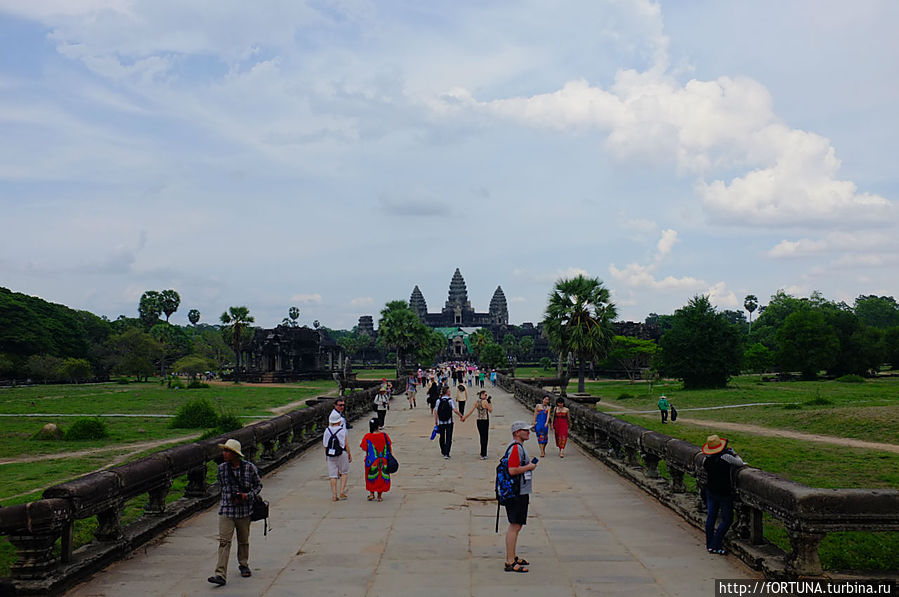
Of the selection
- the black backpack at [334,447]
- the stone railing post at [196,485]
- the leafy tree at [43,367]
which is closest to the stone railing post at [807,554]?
the black backpack at [334,447]

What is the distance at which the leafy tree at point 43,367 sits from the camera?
74562mm

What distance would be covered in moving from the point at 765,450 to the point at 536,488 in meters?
11.0

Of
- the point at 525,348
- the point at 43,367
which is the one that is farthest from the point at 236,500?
the point at 525,348

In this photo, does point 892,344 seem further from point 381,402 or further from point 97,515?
point 97,515

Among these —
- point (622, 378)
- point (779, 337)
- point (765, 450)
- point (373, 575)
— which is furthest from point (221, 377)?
point (373, 575)

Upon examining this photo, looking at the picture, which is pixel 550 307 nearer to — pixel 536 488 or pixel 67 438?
pixel 67 438

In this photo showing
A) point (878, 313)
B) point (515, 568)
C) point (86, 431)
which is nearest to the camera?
point (515, 568)

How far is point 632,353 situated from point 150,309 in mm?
87729

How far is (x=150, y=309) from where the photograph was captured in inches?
5103

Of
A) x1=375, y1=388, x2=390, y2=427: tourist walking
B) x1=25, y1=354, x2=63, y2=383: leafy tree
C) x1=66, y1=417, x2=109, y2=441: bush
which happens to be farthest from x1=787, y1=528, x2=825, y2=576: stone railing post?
x1=25, y1=354, x2=63, y2=383: leafy tree

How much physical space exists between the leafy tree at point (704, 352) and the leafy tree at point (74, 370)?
58.1m

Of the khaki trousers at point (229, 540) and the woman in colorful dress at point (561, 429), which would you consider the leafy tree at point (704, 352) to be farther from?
the khaki trousers at point (229, 540)

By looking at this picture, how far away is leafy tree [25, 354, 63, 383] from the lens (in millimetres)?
74562

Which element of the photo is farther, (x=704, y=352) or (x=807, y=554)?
(x=704, y=352)
